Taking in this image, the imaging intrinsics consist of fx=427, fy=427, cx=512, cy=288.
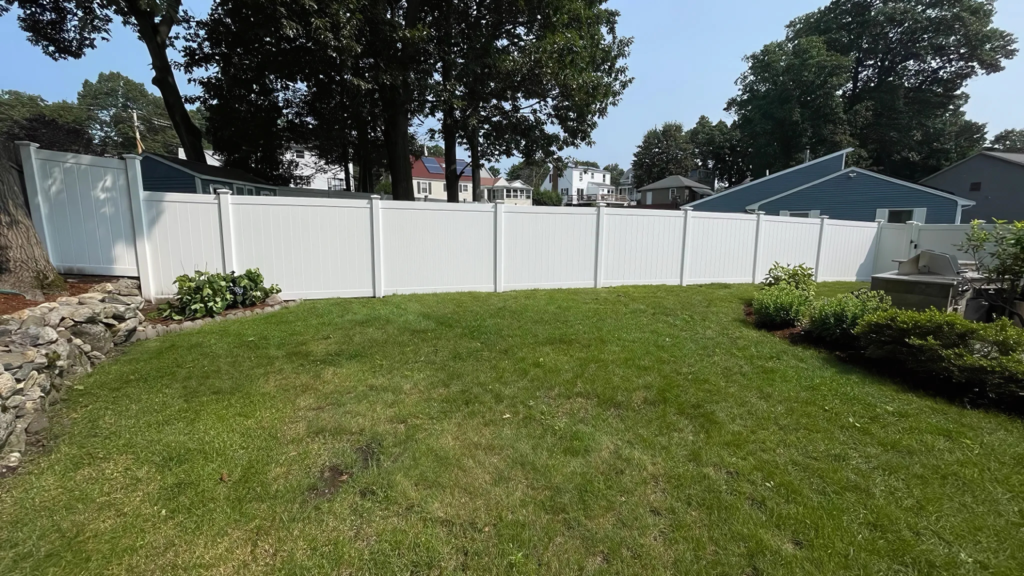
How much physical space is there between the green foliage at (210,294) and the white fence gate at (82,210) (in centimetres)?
84

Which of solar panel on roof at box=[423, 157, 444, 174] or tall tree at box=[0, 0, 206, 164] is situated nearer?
tall tree at box=[0, 0, 206, 164]

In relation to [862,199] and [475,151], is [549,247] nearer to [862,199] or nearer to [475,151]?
[475,151]

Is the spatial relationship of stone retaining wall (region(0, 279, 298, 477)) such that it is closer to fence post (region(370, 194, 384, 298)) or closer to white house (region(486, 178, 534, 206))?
fence post (region(370, 194, 384, 298))

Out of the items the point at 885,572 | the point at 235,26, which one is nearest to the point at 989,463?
the point at 885,572

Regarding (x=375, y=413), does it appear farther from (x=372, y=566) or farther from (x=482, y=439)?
(x=372, y=566)

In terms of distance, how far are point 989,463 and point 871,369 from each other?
1.74m

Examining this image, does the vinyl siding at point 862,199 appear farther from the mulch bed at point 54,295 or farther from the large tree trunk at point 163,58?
the large tree trunk at point 163,58

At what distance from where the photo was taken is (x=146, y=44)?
11258 mm

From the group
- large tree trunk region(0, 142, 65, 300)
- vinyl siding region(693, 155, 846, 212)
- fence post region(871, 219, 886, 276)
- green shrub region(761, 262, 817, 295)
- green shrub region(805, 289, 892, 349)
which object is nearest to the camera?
large tree trunk region(0, 142, 65, 300)

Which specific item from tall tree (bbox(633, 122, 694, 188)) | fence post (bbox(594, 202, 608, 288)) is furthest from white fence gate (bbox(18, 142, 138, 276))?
tall tree (bbox(633, 122, 694, 188))

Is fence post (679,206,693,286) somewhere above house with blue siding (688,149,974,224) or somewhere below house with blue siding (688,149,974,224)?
below

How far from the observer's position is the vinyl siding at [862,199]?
16844mm

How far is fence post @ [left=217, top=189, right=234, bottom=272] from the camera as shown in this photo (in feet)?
19.4

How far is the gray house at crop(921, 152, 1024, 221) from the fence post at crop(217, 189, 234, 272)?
29087 mm
